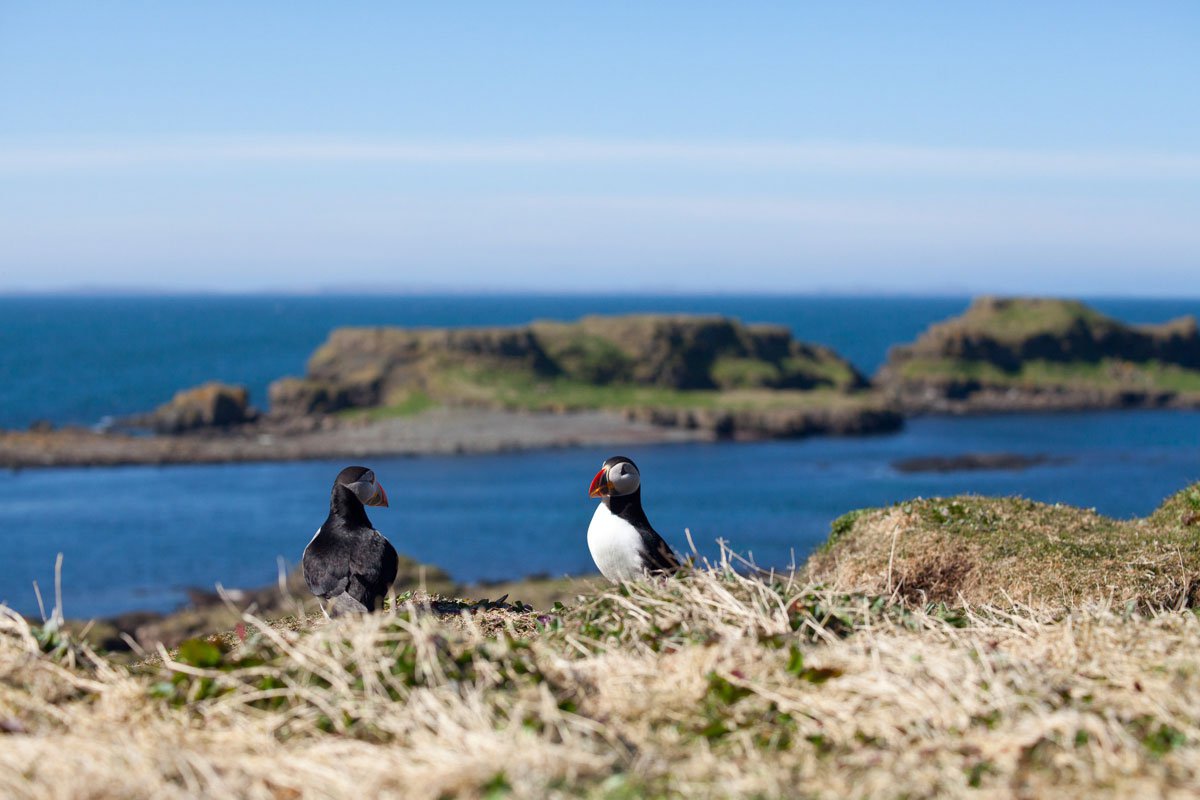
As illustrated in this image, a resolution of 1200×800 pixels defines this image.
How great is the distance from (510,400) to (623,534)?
97485mm

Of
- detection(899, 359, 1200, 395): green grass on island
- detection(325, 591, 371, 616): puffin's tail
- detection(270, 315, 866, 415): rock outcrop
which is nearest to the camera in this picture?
detection(325, 591, 371, 616): puffin's tail

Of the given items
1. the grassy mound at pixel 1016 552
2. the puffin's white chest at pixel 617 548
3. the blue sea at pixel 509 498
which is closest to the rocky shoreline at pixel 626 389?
the blue sea at pixel 509 498

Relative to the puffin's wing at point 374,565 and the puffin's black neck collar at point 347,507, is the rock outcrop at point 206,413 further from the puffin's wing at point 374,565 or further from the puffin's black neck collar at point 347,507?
the puffin's wing at point 374,565

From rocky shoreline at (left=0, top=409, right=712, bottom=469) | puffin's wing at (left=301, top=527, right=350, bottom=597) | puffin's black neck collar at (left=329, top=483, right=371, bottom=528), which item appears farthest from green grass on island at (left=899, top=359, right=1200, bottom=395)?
puffin's wing at (left=301, top=527, right=350, bottom=597)

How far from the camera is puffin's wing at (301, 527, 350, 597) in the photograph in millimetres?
9430

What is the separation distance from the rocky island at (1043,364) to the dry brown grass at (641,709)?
112 metres

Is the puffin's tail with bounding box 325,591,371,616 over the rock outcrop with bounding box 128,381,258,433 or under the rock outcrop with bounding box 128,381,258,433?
over

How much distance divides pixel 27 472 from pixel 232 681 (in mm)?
82791

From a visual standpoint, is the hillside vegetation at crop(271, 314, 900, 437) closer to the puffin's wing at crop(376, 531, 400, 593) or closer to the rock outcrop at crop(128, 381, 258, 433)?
the rock outcrop at crop(128, 381, 258, 433)

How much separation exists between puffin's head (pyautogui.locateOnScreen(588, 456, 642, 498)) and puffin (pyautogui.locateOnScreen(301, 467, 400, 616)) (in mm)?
1783

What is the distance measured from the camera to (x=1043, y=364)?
128 meters

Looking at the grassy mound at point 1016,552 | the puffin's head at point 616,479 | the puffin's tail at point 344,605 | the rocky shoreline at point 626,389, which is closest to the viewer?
the puffin's tail at point 344,605

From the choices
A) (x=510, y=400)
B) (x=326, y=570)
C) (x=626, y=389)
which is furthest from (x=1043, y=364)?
(x=326, y=570)

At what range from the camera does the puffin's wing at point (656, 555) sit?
9.60m
